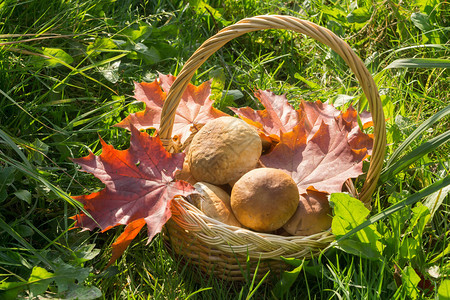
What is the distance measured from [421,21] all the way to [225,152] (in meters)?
1.48

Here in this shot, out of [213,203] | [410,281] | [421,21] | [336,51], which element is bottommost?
[410,281]

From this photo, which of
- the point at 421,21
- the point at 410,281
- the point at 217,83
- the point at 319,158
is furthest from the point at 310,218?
the point at 421,21

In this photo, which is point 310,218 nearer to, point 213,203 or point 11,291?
point 213,203

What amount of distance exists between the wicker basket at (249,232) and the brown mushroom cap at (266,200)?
0.07m

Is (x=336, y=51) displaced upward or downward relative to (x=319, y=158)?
upward

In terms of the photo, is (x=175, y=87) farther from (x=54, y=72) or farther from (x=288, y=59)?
(x=288, y=59)

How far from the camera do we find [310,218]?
1.64 meters

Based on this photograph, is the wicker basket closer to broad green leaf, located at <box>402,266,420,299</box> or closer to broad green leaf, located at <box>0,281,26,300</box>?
broad green leaf, located at <box>402,266,420,299</box>

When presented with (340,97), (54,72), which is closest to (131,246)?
(54,72)

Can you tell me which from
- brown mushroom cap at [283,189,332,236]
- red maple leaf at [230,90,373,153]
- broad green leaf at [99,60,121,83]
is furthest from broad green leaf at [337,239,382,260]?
broad green leaf at [99,60,121,83]

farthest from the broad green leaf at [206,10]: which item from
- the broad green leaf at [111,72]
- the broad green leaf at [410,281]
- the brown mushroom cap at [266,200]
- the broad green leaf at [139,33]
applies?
the broad green leaf at [410,281]

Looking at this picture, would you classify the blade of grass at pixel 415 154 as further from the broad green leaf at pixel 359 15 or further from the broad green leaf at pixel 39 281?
the broad green leaf at pixel 359 15

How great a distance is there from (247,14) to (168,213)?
1.78m

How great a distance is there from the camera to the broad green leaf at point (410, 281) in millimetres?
1439
